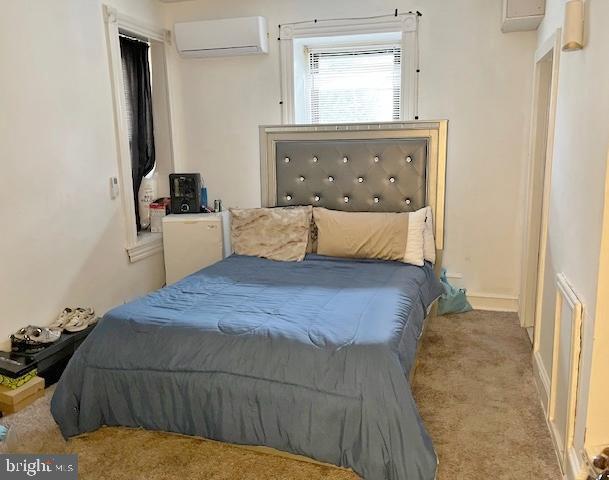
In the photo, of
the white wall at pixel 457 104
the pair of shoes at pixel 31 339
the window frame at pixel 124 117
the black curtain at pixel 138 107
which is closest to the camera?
the pair of shoes at pixel 31 339

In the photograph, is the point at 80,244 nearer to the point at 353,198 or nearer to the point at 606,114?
the point at 353,198

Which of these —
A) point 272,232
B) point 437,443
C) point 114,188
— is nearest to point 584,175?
point 437,443

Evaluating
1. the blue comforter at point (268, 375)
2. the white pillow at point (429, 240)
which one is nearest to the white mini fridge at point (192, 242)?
the blue comforter at point (268, 375)

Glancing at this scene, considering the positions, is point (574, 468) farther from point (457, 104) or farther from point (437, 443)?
point (457, 104)

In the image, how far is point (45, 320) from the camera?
3074mm

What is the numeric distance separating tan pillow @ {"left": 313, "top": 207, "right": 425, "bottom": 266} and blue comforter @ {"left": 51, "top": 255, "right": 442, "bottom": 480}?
0.66 metres

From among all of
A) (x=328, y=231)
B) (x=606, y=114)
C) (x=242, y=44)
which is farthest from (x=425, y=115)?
(x=606, y=114)

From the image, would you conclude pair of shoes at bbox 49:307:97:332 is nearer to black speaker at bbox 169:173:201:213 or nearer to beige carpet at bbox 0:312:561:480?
beige carpet at bbox 0:312:561:480

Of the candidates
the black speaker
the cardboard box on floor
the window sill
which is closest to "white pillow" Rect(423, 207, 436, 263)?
the black speaker

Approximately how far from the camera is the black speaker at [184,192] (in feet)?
13.4

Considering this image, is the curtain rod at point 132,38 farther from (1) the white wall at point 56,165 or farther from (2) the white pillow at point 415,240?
(2) the white pillow at point 415,240

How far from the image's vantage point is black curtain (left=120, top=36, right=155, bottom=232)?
4.06 meters

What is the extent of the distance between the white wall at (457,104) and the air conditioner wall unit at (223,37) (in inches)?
4.4

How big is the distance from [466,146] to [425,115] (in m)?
0.39
